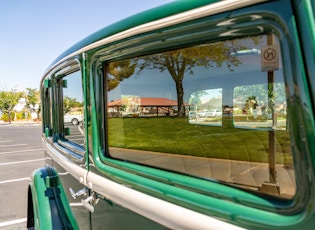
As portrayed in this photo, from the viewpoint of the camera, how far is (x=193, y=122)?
1.78 m

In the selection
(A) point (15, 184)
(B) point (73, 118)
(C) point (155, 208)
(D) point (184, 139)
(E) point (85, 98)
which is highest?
(E) point (85, 98)

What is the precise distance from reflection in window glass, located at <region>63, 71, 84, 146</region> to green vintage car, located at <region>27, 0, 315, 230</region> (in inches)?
0.7

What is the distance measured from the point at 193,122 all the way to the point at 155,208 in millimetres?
758

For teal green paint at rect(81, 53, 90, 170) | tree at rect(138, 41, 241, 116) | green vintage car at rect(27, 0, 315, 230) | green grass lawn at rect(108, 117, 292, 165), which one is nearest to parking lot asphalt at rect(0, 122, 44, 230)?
green vintage car at rect(27, 0, 315, 230)

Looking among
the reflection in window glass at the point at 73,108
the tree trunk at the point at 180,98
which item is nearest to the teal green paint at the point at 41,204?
the reflection in window glass at the point at 73,108

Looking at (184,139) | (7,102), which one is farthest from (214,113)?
(7,102)

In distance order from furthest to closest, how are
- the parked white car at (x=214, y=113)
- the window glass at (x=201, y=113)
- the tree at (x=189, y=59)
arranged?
the parked white car at (x=214, y=113) → the window glass at (x=201, y=113) → the tree at (x=189, y=59)

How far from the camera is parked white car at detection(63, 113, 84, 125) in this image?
5.74 ft

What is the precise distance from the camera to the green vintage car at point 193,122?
31.6 inches

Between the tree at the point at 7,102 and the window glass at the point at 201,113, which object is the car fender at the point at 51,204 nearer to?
the window glass at the point at 201,113

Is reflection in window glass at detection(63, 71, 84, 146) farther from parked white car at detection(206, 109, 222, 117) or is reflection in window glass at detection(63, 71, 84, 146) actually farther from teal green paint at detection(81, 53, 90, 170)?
parked white car at detection(206, 109, 222, 117)

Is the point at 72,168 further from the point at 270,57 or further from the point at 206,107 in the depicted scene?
the point at 270,57

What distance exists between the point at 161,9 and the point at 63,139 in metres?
1.67

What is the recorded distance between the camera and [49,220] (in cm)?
211
